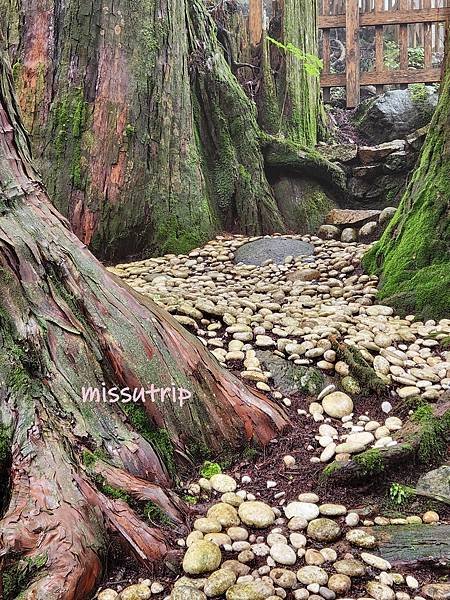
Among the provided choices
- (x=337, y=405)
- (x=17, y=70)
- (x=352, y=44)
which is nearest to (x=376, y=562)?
(x=337, y=405)

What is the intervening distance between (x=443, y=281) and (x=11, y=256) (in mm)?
2777

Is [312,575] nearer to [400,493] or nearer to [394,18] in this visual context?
[400,493]

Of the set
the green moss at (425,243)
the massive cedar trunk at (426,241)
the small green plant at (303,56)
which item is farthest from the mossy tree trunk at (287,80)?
the green moss at (425,243)

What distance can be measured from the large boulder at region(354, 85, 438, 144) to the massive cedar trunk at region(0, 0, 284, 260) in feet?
13.0

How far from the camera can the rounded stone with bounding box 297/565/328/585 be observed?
1515 mm

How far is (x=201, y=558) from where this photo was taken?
5.17ft

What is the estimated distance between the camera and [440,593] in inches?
58.1

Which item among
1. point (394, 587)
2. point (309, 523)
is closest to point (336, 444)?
point (309, 523)

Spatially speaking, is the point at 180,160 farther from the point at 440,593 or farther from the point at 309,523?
the point at 440,593

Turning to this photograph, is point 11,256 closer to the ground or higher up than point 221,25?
closer to the ground

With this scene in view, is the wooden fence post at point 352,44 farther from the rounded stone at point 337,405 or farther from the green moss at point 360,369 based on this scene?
the rounded stone at point 337,405

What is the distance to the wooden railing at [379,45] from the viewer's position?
9250 millimetres

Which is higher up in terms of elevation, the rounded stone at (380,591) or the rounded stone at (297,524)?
the rounded stone at (380,591)

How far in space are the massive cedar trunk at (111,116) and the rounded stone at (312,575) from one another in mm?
4254
